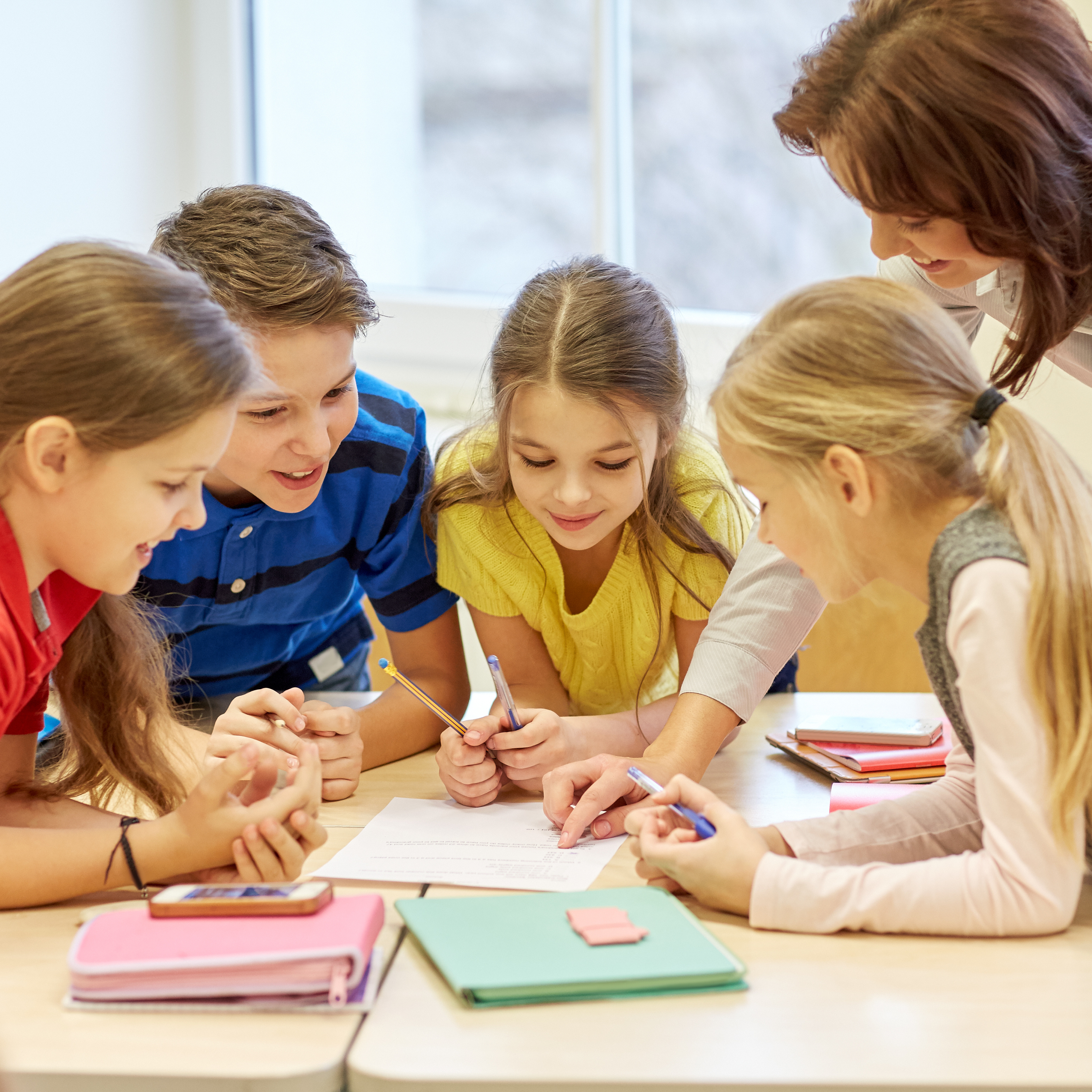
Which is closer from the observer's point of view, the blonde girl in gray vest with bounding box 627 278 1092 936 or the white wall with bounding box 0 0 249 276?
the blonde girl in gray vest with bounding box 627 278 1092 936

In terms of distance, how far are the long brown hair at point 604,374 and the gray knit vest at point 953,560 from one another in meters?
0.45

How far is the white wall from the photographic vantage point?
88.8 inches

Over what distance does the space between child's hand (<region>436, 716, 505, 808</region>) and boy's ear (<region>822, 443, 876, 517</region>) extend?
1.43 ft

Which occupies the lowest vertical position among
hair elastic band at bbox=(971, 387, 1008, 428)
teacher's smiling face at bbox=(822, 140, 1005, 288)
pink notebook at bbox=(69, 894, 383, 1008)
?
pink notebook at bbox=(69, 894, 383, 1008)

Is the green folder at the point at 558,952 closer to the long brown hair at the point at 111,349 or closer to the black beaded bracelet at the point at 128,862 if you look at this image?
the black beaded bracelet at the point at 128,862

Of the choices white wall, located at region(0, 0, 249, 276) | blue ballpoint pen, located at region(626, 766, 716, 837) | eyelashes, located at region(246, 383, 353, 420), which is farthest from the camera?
white wall, located at region(0, 0, 249, 276)

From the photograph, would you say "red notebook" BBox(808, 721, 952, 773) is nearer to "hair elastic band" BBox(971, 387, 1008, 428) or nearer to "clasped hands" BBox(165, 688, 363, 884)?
"hair elastic band" BBox(971, 387, 1008, 428)

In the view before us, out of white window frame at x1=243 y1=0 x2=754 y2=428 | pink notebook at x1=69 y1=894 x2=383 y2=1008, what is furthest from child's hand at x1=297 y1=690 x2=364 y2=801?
white window frame at x1=243 y1=0 x2=754 y2=428

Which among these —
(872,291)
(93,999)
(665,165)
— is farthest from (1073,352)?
(665,165)

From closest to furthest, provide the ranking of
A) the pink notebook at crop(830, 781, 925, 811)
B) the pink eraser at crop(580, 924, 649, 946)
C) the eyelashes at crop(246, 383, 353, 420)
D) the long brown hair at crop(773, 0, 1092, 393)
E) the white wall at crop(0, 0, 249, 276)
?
the pink eraser at crop(580, 924, 649, 946), the long brown hair at crop(773, 0, 1092, 393), the pink notebook at crop(830, 781, 925, 811), the eyelashes at crop(246, 383, 353, 420), the white wall at crop(0, 0, 249, 276)

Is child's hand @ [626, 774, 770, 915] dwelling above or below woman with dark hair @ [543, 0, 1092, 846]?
below

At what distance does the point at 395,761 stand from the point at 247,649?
32 centimetres

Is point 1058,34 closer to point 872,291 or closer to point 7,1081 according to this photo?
point 872,291

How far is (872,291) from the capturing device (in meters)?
0.88
